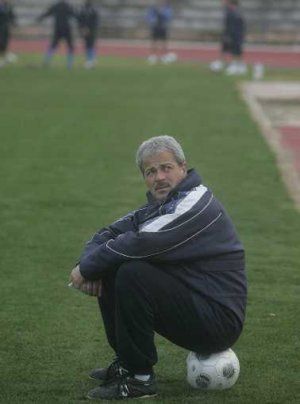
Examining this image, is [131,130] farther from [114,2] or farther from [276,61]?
[114,2]

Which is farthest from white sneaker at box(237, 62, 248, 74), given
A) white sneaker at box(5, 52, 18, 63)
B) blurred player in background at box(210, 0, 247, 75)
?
white sneaker at box(5, 52, 18, 63)

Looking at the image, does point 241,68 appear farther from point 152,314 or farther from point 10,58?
point 152,314

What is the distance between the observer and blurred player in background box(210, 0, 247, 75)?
35.9 m

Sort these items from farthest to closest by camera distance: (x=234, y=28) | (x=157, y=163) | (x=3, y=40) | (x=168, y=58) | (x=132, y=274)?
1. (x=168, y=58)
2. (x=234, y=28)
3. (x=3, y=40)
4. (x=157, y=163)
5. (x=132, y=274)

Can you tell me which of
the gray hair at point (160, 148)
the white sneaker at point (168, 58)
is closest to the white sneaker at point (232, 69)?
the white sneaker at point (168, 58)

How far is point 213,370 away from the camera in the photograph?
21.5 ft

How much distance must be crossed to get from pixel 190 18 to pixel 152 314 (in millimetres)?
46571

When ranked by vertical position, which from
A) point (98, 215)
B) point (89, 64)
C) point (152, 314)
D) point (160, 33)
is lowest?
point (160, 33)

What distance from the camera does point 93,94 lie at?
89.4ft

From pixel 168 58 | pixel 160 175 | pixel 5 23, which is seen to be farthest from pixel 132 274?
pixel 168 58

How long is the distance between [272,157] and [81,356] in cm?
1038

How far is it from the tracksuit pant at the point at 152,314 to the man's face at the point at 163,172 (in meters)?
0.43

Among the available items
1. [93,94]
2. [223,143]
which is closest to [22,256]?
[223,143]

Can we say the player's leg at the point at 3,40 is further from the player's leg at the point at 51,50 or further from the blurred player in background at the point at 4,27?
the player's leg at the point at 51,50
